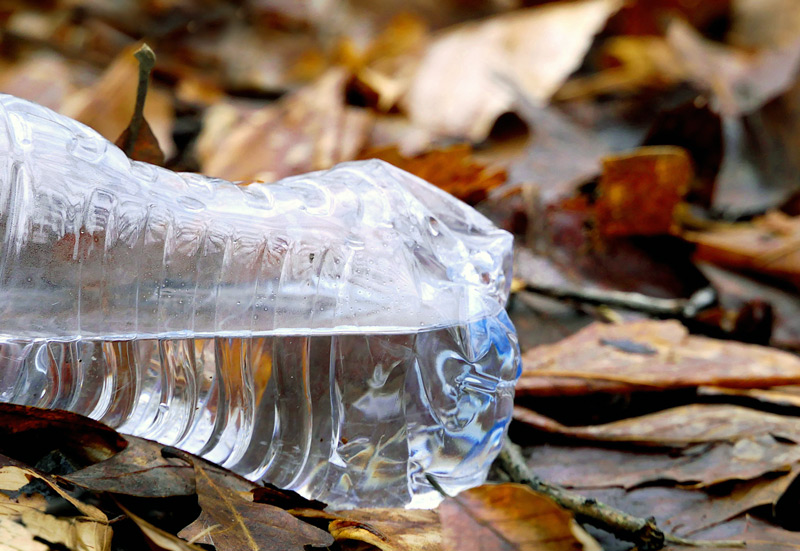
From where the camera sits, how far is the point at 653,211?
2209 mm

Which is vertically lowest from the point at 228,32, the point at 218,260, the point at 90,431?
the point at 90,431

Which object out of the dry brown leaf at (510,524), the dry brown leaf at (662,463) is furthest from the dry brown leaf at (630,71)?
the dry brown leaf at (510,524)

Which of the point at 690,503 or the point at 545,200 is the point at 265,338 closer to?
the point at 690,503

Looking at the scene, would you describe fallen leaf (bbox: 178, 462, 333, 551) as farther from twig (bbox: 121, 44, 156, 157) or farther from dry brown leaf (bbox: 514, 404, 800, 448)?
twig (bbox: 121, 44, 156, 157)

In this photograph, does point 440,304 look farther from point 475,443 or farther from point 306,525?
point 306,525

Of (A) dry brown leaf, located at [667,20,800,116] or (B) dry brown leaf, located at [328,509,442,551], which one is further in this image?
(A) dry brown leaf, located at [667,20,800,116]

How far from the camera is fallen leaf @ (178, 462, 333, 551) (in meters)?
0.93

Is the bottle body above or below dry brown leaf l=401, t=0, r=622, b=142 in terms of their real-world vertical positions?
below

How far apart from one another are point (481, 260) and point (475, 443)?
0.34m

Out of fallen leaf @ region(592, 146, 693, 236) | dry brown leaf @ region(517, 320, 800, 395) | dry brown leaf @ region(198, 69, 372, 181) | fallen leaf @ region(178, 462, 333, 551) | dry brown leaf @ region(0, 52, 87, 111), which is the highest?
dry brown leaf @ region(0, 52, 87, 111)

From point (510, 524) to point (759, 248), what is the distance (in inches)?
61.0

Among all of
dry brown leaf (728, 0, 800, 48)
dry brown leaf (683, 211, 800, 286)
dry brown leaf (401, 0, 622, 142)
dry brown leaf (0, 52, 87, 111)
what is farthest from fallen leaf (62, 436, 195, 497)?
dry brown leaf (728, 0, 800, 48)

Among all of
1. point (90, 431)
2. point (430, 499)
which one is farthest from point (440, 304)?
point (90, 431)

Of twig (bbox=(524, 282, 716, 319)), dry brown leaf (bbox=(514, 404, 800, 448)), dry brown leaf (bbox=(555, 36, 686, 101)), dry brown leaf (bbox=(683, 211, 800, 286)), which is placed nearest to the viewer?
dry brown leaf (bbox=(514, 404, 800, 448))
